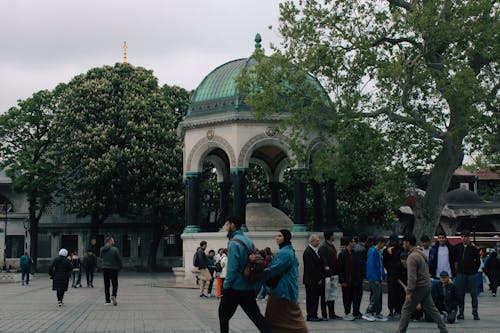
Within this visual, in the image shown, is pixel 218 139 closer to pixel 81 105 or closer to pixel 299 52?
pixel 299 52

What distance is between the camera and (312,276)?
13859 millimetres

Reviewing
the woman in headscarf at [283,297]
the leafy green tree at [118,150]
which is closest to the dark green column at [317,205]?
the leafy green tree at [118,150]

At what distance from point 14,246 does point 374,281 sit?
1676 inches

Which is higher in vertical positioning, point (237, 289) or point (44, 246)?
point (44, 246)

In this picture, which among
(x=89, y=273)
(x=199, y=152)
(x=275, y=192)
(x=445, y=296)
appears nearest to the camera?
(x=445, y=296)

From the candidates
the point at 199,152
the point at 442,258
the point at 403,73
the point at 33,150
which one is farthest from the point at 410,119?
the point at 33,150

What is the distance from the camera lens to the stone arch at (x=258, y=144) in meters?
26.0

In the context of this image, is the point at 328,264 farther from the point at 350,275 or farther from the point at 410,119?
the point at 410,119

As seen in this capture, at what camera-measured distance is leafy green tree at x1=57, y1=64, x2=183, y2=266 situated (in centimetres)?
4134

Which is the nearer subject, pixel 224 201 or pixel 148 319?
pixel 148 319

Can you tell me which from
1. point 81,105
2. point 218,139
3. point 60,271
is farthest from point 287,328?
point 81,105

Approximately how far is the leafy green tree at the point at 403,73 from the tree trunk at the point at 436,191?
0.11ft

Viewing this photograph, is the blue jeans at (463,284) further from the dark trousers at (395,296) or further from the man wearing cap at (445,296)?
the dark trousers at (395,296)

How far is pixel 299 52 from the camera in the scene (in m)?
22.3
